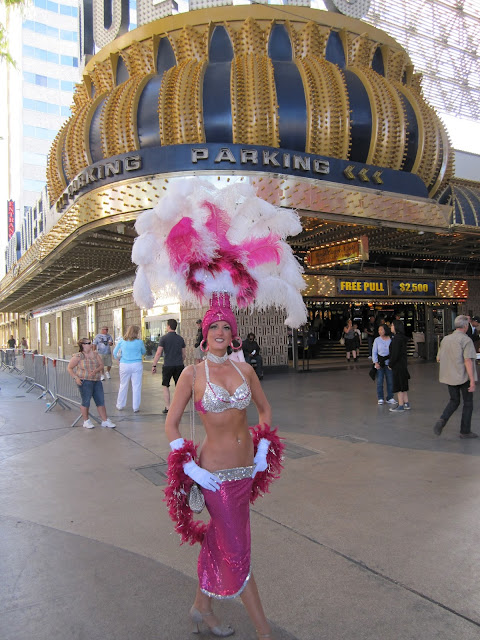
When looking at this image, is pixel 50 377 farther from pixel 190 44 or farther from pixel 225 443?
pixel 225 443

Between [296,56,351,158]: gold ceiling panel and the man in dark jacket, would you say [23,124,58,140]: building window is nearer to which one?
the man in dark jacket

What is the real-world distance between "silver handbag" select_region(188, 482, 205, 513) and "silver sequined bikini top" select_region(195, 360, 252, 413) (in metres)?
0.41

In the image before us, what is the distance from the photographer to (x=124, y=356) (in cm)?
920

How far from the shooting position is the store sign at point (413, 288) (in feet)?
59.8

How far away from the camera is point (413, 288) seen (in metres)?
18.7

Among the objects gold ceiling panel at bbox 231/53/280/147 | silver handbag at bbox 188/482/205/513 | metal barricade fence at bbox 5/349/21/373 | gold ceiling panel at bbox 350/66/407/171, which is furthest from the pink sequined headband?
metal barricade fence at bbox 5/349/21/373

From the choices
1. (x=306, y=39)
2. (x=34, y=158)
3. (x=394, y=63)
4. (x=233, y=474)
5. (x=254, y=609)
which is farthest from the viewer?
(x=34, y=158)

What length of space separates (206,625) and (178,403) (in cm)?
118

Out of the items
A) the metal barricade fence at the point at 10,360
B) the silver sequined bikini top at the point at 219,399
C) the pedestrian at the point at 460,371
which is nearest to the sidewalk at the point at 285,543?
the pedestrian at the point at 460,371

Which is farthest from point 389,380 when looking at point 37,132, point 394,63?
point 37,132

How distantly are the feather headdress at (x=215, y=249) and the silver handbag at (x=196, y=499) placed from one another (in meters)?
1.06

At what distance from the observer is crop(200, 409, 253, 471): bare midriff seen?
2.42m

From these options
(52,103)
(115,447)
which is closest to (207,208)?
(115,447)

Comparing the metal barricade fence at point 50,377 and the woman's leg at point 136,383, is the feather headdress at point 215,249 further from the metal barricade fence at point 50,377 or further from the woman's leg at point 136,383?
the metal barricade fence at point 50,377
